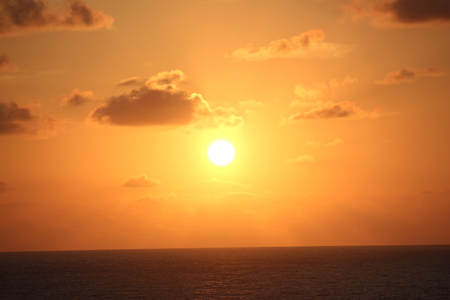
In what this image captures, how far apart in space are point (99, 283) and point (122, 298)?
106 feet

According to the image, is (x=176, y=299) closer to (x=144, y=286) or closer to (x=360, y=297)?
(x=144, y=286)

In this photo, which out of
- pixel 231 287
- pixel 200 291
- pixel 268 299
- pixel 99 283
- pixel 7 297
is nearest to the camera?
pixel 268 299

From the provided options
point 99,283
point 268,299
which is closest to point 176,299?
point 268,299

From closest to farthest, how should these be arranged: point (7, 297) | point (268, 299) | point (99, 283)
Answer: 1. point (268, 299)
2. point (7, 297)
3. point (99, 283)

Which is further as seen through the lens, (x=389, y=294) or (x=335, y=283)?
(x=335, y=283)

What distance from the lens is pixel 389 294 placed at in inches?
3637

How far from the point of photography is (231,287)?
109m

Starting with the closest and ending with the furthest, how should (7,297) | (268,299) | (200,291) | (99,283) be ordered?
(268,299) < (7,297) < (200,291) < (99,283)

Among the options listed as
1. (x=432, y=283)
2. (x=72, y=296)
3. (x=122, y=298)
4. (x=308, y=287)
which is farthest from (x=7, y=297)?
(x=432, y=283)

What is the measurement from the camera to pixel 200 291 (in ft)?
335

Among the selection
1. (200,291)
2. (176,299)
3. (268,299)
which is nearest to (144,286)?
(200,291)

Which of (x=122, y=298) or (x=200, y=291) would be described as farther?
(x=200, y=291)

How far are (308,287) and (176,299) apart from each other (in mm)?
32295

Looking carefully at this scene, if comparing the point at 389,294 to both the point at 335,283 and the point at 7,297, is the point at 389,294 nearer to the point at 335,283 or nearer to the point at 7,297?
the point at 335,283
